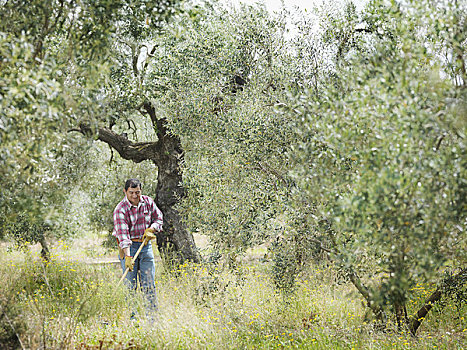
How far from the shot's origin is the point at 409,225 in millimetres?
3074

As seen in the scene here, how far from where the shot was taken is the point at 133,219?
275 inches

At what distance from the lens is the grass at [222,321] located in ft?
17.4

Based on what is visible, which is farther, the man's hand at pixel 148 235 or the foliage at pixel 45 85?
the man's hand at pixel 148 235

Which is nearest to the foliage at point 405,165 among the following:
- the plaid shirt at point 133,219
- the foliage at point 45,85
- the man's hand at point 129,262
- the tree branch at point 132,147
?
the foliage at point 45,85

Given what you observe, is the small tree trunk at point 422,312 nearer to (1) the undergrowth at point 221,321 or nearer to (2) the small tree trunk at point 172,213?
(1) the undergrowth at point 221,321

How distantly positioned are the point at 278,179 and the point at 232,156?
73 cm

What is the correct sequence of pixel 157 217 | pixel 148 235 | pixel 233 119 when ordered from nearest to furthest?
pixel 233 119, pixel 148 235, pixel 157 217

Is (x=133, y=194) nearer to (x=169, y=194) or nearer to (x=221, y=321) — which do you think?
(x=221, y=321)

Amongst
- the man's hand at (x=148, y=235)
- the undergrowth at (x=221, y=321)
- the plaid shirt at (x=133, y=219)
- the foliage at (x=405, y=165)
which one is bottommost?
the undergrowth at (x=221, y=321)

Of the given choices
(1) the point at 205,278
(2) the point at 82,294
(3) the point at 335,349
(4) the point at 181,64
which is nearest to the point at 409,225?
(3) the point at 335,349

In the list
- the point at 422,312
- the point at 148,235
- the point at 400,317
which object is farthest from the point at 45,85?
the point at 422,312

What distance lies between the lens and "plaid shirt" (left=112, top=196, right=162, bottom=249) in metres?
6.73

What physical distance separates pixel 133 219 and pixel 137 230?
184 mm

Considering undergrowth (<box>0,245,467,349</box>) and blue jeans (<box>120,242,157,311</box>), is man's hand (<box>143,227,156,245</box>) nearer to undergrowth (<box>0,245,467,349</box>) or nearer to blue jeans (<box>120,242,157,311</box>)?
blue jeans (<box>120,242,157,311</box>)
